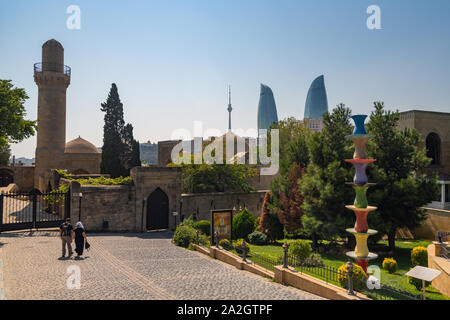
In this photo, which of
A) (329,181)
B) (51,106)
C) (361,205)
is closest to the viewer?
(361,205)

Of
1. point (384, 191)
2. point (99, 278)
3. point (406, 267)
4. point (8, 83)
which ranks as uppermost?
point (8, 83)

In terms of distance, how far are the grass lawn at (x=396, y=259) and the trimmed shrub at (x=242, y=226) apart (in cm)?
184

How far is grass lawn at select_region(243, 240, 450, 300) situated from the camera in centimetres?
1410

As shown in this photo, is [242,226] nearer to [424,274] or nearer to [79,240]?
[79,240]

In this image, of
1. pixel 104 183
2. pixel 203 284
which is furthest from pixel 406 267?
pixel 104 183

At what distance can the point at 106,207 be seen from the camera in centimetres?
2584

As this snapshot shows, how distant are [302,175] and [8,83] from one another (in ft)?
65.6

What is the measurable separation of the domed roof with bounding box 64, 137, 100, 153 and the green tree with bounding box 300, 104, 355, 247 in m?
35.7

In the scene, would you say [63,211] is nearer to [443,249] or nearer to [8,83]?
[8,83]

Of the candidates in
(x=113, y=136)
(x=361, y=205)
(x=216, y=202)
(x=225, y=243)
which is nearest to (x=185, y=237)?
(x=225, y=243)

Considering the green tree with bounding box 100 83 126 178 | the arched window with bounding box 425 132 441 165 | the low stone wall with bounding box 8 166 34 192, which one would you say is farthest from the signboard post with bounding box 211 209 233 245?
the low stone wall with bounding box 8 166 34 192

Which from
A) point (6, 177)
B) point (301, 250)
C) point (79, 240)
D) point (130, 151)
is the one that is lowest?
point (301, 250)

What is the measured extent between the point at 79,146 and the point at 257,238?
111 feet
